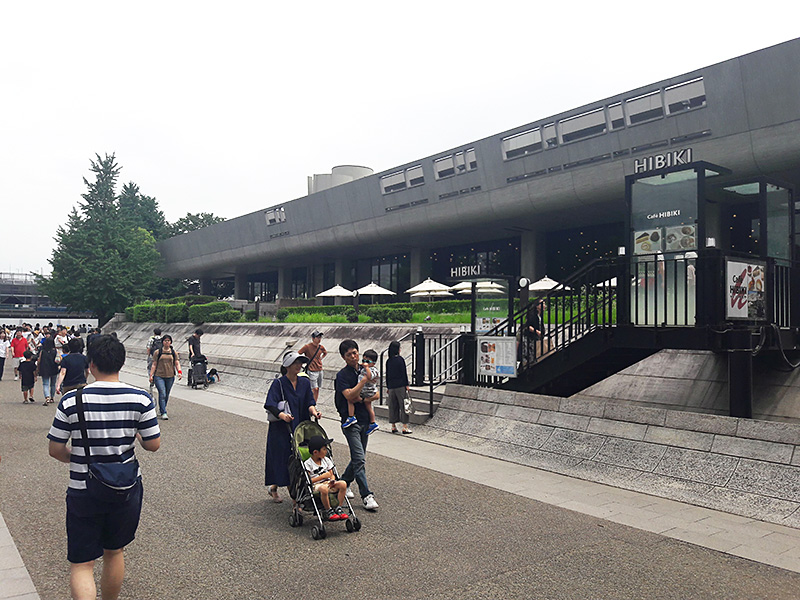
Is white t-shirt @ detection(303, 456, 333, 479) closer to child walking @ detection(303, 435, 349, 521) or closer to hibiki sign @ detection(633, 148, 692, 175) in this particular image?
child walking @ detection(303, 435, 349, 521)

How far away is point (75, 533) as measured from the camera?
3.83 metres

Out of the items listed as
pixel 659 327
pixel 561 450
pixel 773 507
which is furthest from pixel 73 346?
pixel 773 507

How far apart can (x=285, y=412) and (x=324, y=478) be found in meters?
0.85

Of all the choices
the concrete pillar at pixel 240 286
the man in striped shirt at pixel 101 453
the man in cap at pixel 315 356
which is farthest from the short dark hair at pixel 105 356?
the concrete pillar at pixel 240 286

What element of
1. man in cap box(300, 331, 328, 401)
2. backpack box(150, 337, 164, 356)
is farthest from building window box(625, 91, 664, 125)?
backpack box(150, 337, 164, 356)

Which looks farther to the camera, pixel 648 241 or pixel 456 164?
pixel 456 164

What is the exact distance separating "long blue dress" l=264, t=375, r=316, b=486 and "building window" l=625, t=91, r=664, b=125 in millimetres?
20396

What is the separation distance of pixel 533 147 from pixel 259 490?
76.2ft

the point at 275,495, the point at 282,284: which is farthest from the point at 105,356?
the point at 282,284

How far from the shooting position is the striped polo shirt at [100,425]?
12.7ft

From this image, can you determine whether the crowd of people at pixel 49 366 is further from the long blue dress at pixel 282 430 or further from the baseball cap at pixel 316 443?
the baseball cap at pixel 316 443

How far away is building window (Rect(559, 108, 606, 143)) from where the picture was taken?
81.2 feet

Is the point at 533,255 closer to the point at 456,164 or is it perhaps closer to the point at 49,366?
the point at 456,164

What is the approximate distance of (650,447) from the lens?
8531 millimetres
